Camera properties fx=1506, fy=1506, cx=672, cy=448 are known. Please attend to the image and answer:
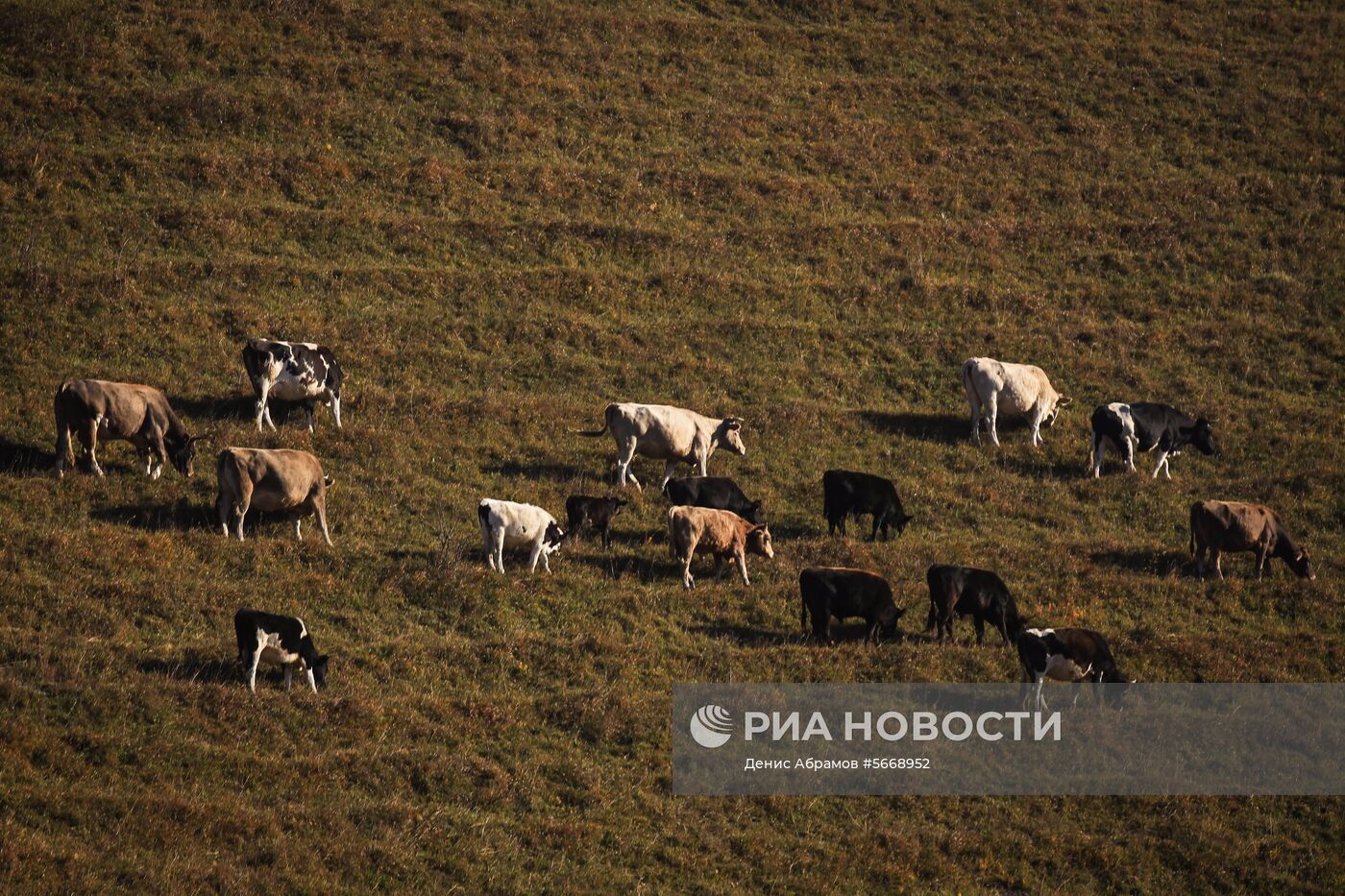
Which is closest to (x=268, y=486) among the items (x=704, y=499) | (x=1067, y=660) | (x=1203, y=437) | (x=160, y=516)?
(x=160, y=516)

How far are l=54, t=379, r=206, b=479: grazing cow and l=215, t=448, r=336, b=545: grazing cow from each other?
2.50 meters

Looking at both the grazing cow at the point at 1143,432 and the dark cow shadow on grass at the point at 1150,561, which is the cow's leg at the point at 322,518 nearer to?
the dark cow shadow on grass at the point at 1150,561

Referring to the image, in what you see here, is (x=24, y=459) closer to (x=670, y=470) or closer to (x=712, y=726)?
(x=670, y=470)

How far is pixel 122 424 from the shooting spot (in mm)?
28281

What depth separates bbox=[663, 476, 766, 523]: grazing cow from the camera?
2903 centimetres

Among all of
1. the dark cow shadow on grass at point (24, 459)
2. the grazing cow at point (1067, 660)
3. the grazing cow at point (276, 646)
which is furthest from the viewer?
the dark cow shadow on grass at point (24, 459)

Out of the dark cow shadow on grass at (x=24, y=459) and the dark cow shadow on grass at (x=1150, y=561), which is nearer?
the dark cow shadow on grass at (x=24, y=459)

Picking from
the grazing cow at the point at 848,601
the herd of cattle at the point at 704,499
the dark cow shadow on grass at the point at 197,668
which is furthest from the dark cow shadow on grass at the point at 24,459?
the grazing cow at the point at 848,601

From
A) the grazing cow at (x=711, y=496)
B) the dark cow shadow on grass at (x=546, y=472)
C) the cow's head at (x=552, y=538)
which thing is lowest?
the cow's head at (x=552, y=538)

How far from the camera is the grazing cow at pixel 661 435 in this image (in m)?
31.3

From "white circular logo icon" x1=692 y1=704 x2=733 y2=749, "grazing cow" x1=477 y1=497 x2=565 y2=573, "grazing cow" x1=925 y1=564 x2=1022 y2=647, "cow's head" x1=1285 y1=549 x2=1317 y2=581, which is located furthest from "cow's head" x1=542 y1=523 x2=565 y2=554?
"cow's head" x1=1285 y1=549 x2=1317 y2=581

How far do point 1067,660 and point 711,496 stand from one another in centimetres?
800

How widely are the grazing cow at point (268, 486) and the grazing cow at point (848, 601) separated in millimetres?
8577

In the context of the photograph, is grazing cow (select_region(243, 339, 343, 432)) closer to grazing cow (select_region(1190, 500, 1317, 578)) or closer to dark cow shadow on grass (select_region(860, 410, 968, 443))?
dark cow shadow on grass (select_region(860, 410, 968, 443))
